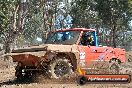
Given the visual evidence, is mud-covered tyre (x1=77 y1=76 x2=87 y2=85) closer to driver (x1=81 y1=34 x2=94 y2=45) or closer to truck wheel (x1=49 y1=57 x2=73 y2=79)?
truck wheel (x1=49 y1=57 x2=73 y2=79)

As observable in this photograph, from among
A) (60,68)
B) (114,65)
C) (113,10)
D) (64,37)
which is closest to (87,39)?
(64,37)

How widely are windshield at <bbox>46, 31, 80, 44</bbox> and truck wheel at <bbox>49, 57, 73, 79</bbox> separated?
1.20m

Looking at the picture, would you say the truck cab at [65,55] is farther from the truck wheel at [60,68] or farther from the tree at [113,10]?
the tree at [113,10]

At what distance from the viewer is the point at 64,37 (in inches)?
541

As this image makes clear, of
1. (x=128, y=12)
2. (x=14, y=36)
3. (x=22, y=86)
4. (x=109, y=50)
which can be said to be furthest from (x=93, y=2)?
(x=22, y=86)

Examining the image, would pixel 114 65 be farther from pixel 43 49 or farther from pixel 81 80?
pixel 43 49

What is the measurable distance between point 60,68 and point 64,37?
5.62 ft

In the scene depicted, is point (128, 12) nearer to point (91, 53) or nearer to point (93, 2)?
point (93, 2)

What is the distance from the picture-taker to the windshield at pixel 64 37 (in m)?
13.5

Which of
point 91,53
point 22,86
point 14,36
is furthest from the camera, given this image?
point 14,36

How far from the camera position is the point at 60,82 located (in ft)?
39.6

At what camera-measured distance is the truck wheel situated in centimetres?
1218

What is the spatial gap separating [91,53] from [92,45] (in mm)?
707

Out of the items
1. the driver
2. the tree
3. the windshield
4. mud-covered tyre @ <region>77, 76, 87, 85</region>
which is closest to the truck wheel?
mud-covered tyre @ <region>77, 76, 87, 85</region>
